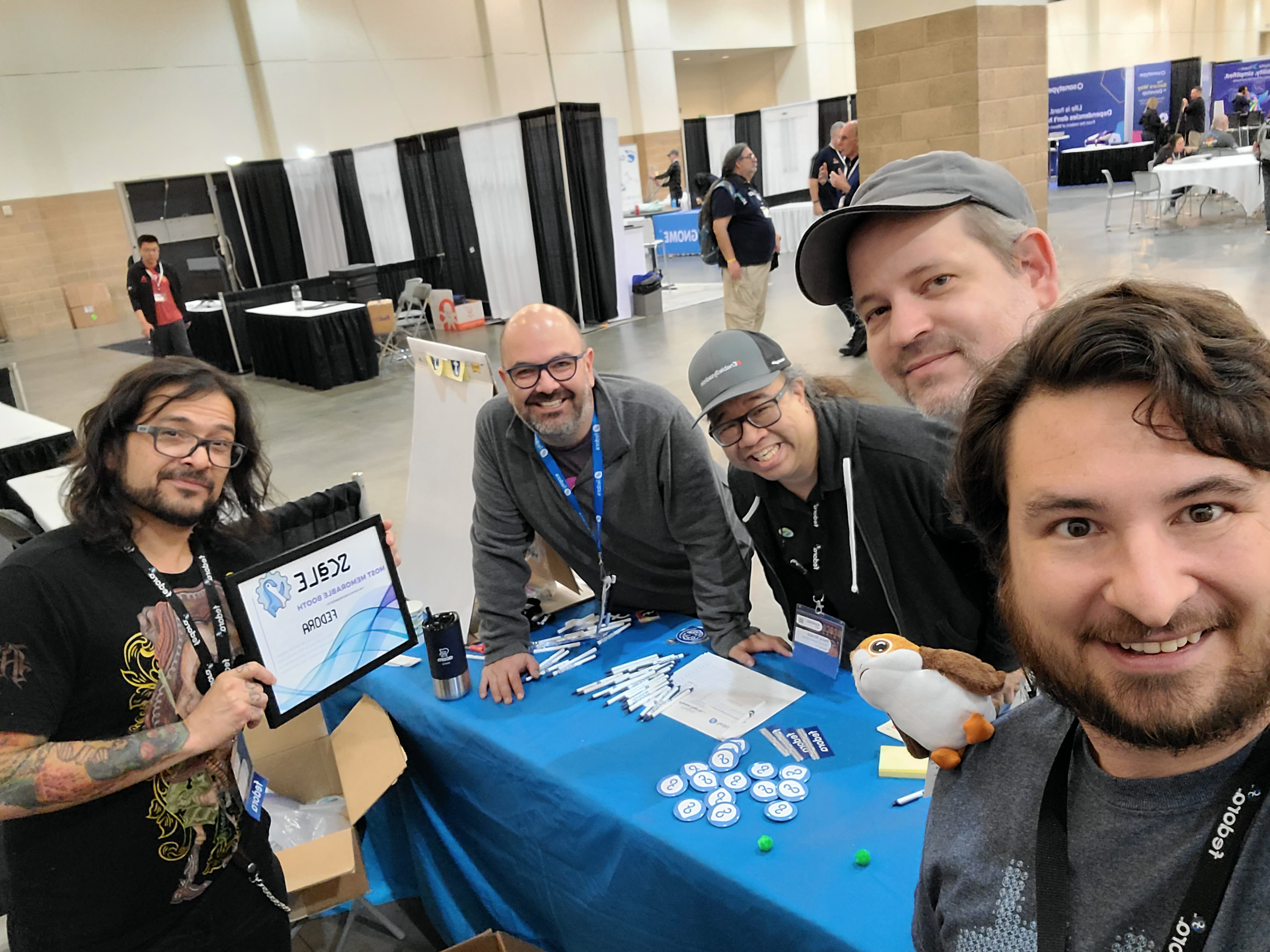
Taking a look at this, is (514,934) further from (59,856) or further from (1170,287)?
(1170,287)

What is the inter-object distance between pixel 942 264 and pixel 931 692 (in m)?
0.59

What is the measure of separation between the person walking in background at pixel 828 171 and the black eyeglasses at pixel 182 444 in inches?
262

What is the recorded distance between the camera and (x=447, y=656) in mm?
2023

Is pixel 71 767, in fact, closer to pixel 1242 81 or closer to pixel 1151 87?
pixel 1151 87

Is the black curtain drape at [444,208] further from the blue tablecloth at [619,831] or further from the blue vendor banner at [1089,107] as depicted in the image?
the blue vendor banner at [1089,107]

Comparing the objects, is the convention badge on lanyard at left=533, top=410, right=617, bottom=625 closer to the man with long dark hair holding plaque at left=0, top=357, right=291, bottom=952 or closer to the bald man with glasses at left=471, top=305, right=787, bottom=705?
the bald man with glasses at left=471, top=305, right=787, bottom=705

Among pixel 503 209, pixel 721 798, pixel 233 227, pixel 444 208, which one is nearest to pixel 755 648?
pixel 721 798

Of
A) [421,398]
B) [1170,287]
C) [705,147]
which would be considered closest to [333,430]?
[421,398]

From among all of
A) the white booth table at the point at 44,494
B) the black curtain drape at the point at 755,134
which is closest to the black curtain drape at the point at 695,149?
the black curtain drape at the point at 755,134

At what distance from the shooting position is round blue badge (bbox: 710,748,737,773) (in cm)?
159

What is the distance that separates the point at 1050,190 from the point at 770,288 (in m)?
11.2

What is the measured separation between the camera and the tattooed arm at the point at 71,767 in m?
1.35

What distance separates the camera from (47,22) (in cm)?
1197

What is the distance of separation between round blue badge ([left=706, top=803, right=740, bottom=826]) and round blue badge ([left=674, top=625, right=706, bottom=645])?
626 millimetres
